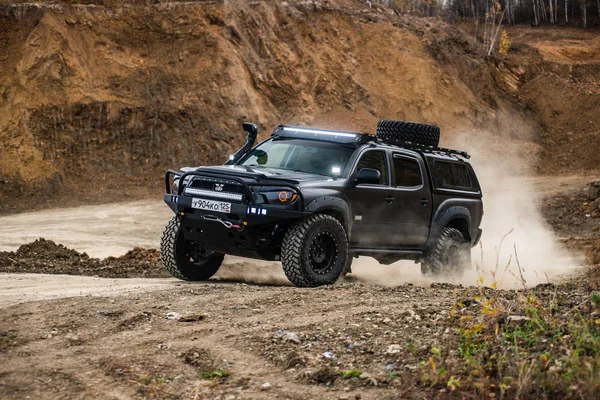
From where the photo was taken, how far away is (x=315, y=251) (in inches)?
411

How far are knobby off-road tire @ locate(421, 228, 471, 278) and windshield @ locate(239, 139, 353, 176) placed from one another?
2.28 m

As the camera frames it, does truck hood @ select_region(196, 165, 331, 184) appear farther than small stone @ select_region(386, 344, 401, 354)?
Yes

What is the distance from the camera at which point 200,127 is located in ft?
→ 99.4

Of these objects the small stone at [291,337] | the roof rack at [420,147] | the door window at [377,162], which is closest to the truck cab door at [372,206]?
the door window at [377,162]

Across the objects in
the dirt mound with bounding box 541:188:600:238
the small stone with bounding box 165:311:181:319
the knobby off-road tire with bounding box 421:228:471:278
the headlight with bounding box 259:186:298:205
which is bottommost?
the dirt mound with bounding box 541:188:600:238

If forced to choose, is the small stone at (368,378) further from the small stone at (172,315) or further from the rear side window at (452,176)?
the rear side window at (452,176)

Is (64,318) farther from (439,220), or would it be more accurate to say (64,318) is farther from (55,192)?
(55,192)

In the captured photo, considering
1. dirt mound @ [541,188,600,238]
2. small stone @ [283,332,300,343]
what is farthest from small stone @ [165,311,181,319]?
dirt mound @ [541,188,600,238]

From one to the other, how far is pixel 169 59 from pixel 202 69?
1.21 m

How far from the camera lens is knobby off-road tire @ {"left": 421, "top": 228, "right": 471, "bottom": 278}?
500 inches

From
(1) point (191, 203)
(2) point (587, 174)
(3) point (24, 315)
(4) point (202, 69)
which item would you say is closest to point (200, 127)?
(4) point (202, 69)

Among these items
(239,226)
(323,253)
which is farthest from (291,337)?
(323,253)

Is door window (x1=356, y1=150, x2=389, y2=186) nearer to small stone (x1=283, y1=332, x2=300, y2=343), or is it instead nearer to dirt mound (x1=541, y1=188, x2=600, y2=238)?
small stone (x1=283, y1=332, x2=300, y2=343)

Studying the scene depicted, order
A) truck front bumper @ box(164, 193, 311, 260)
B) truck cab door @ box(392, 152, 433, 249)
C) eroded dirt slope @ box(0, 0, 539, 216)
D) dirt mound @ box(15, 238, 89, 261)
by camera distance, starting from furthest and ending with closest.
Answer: eroded dirt slope @ box(0, 0, 539, 216)
dirt mound @ box(15, 238, 89, 261)
truck cab door @ box(392, 152, 433, 249)
truck front bumper @ box(164, 193, 311, 260)
